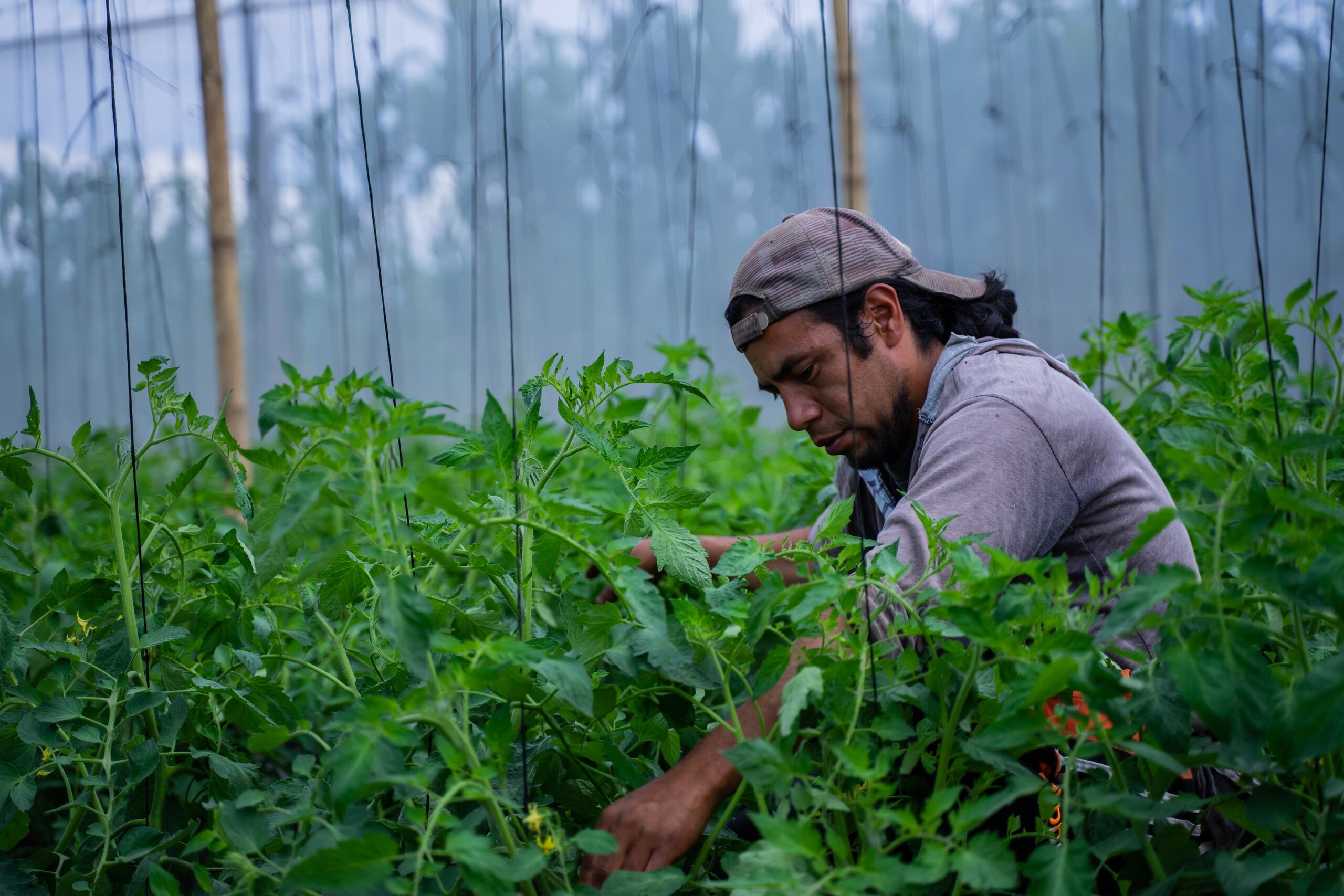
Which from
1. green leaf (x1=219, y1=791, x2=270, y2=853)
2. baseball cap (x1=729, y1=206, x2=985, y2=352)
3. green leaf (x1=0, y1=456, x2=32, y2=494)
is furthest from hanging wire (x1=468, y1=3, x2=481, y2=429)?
green leaf (x1=219, y1=791, x2=270, y2=853)

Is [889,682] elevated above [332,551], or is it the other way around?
[332,551]

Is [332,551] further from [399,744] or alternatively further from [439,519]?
[439,519]

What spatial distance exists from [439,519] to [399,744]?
370 mm

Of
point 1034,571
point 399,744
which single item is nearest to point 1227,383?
point 1034,571

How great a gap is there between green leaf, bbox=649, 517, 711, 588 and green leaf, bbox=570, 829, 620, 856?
0.88ft

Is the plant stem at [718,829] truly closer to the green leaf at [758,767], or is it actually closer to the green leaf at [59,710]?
the green leaf at [758,767]

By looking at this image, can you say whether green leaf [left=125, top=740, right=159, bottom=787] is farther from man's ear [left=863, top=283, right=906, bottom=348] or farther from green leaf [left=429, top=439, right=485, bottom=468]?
man's ear [left=863, top=283, right=906, bottom=348]

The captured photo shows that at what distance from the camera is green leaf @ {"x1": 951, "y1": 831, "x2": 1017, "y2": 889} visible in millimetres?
671

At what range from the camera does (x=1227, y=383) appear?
115 centimetres

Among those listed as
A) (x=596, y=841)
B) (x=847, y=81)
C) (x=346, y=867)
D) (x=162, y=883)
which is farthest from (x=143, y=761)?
(x=847, y=81)

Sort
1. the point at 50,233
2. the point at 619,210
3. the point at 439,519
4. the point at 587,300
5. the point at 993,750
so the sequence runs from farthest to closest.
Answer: the point at 587,300 < the point at 619,210 < the point at 50,233 < the point at 439,519 < the point at 993,750

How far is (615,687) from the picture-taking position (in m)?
0.95

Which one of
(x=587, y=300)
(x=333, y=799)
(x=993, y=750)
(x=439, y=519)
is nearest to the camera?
(x=333, y=799)

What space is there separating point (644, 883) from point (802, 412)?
0.79 m
